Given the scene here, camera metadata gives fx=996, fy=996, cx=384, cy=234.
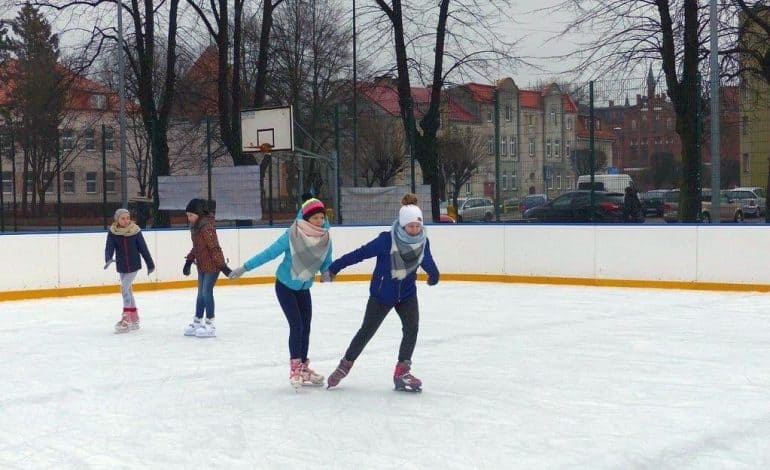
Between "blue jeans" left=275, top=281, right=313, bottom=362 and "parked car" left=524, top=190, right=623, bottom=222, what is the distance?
1016cm

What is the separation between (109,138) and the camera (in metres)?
19.7

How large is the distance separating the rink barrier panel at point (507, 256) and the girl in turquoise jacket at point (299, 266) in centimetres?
890

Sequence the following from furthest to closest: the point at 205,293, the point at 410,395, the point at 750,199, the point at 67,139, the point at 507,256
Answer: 1. the point at 750,199
2. the point at 67,139
3. the point at 507,256
4. the point at 205,293
5. the point at 410,395

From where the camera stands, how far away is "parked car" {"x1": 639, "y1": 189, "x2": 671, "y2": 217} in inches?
673

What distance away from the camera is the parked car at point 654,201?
56.1ft

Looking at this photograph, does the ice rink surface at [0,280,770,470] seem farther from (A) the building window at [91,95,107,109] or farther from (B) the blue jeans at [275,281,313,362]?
(A) the building window at [91,95,107,109]

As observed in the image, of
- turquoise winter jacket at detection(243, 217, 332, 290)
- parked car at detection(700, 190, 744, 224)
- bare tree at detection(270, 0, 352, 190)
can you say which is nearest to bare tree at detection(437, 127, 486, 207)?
parked car at detection(700, 190, 744, 224)

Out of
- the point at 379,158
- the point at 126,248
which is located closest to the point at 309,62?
Result: the point at 379,158

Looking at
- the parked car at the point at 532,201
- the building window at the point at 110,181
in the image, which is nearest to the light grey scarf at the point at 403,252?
Answer: the parked car at the point at 532,201

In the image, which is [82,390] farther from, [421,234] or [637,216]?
[637,216]

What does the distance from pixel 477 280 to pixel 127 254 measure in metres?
7.59

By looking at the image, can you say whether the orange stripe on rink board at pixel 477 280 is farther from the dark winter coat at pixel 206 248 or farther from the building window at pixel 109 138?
the dark winter coat at pixel 206 248

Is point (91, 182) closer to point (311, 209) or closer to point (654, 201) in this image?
point (654, 201)

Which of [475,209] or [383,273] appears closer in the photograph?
[383,273]
